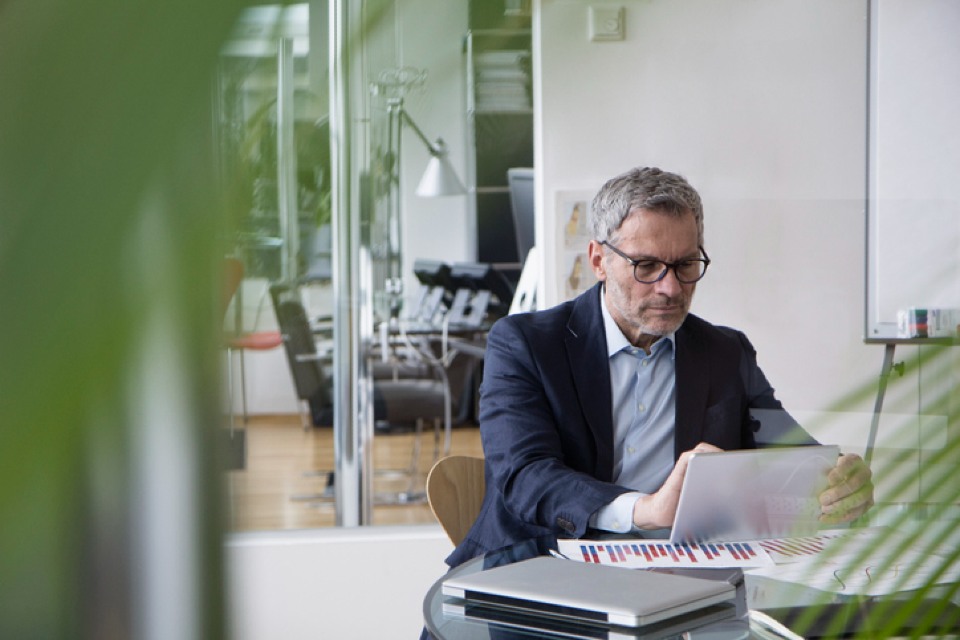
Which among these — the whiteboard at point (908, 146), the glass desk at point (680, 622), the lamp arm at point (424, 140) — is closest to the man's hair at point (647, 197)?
A: the glass desk at point (680, 622)

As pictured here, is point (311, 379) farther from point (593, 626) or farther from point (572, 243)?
point (593, 626)

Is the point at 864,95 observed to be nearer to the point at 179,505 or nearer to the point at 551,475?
the point at 551,475

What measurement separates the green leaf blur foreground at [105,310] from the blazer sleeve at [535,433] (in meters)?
1.86

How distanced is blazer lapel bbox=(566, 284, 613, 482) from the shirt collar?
1 cm

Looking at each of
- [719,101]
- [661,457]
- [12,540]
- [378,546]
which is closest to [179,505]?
[12,540]

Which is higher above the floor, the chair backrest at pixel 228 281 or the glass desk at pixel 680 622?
the chair backrest at pixel 228 281

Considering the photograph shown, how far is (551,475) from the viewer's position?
2.06m

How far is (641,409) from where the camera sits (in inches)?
90.0

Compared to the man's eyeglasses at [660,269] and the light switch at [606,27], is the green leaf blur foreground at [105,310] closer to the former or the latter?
the man's eyeglasses at [660,269]

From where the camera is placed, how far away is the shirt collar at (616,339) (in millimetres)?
2340

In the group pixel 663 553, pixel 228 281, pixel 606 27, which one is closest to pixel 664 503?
A: pixel 663 553

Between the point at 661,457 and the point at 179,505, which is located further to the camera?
the point at 661,457

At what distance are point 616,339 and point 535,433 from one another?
303mm

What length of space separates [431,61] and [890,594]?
27 cm
